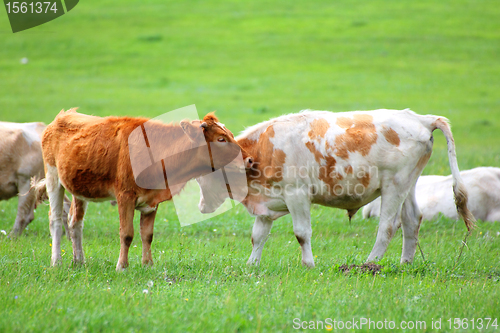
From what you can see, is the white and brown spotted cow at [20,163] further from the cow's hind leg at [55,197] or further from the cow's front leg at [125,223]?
the cow's front leg at [125,223]

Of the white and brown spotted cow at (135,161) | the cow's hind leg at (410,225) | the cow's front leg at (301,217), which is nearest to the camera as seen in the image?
the white and brown spotted cow at (135,161)

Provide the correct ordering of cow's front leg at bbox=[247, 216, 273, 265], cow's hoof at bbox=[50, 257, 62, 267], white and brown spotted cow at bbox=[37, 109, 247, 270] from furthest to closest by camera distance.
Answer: cow's front leg at bbox=[247, 216, 273, 265] < cow's hoof at bbox=[50, 257, 62, 267] < white and brown spotted cow at bbox=[37, 109, 247, 270]

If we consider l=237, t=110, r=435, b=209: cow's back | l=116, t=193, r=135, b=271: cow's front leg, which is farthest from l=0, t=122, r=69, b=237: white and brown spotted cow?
l=237, t=110, r=435, b=209: cow's back

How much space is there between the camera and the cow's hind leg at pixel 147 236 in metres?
7.00

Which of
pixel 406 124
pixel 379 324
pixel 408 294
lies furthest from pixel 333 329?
pixel 406 124

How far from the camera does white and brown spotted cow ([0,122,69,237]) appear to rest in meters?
9.42

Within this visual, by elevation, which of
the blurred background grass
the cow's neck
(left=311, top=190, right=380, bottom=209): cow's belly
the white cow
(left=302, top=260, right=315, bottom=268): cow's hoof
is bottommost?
the blurred background grass

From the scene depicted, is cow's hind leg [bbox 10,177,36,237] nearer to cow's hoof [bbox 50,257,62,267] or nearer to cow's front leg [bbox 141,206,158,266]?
cow's hoof [bbox 50,257,62,267]

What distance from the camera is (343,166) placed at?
7094 millimetres

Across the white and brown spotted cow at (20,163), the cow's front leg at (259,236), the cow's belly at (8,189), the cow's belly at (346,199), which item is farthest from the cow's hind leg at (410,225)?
the cow's belly at (8,189)

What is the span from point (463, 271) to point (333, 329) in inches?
110

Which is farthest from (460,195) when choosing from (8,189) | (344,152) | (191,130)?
(8,189)

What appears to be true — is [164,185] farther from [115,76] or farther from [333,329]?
[115,76]

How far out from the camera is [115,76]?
32.3 meters
